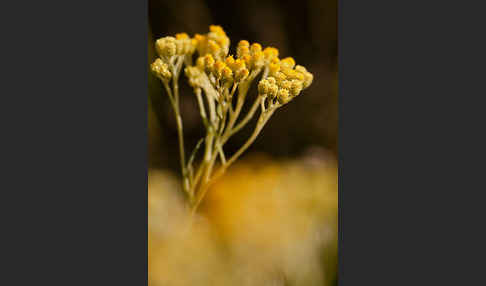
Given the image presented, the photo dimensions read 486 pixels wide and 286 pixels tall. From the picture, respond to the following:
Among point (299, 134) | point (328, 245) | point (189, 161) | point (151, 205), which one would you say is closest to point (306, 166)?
point (299, 134)

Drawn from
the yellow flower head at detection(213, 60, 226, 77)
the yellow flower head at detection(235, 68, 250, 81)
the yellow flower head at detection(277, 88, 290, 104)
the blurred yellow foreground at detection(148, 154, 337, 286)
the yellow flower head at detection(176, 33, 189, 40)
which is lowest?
the blurred yellow foreground at detection(148, 154, 337, 286)

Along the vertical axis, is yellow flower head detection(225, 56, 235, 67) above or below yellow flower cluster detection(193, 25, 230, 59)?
below

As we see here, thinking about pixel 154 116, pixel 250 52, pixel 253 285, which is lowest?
pixel 253 285

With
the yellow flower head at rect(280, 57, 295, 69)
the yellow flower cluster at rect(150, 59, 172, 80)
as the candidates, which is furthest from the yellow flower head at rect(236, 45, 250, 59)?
the yellow flower cluster at rect(150, 59, 172, 80)

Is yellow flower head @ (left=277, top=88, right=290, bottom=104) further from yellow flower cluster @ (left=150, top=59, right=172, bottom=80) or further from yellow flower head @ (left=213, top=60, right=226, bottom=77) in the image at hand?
yellow flower cluster @ (left=150, top=59, right=172, bottom=80)

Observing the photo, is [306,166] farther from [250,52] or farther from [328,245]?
[250,52]

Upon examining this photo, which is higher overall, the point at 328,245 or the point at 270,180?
the point at 270,180

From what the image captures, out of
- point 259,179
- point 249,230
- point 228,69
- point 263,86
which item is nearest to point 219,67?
point 228,69
